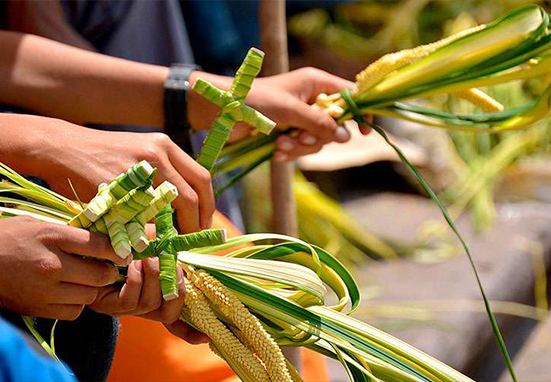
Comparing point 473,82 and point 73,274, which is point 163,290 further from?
point 473,82

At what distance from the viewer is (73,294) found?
72 cm

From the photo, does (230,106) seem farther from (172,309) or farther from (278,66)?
(278,66)

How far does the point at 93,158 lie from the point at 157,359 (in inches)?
13.8

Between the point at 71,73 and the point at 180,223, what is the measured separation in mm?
368

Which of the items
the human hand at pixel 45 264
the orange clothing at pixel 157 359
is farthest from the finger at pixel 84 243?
Answer: the orange clothing at pixel 157 359

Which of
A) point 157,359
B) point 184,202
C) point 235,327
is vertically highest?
point 184,202

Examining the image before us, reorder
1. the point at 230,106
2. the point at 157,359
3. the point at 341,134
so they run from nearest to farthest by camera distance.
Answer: the point at 230,106, the point at 157,359, the point at 341,134

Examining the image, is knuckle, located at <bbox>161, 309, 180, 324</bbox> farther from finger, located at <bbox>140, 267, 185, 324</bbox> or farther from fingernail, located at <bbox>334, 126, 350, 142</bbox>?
fingernail, located at <bbox>334, 126, 350, 142</bbox>

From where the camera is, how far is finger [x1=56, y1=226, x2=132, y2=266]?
694 mm

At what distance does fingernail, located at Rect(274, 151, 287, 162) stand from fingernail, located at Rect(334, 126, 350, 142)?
82mm

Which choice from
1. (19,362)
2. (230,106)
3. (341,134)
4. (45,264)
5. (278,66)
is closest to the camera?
(19,362)

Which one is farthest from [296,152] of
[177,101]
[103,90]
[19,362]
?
[19,362]

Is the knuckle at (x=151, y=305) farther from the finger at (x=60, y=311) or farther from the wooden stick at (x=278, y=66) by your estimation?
the wooden stick at (x=278, y=66)

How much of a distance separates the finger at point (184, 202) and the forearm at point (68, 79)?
12.5 inches
